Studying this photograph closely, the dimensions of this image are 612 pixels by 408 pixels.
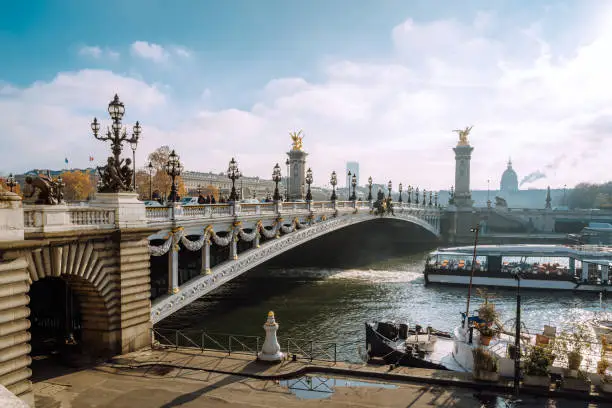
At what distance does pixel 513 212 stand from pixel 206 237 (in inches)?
3792

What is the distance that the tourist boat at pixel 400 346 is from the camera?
22.2 metres

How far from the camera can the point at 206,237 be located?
27781 mm

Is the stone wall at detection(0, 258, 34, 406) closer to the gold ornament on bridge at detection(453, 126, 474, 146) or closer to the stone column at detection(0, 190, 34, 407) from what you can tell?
the stone column at detection(0, 190, 34, 407)

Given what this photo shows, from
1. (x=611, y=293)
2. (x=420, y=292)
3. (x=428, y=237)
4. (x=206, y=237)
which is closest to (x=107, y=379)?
(x=206, y=237)

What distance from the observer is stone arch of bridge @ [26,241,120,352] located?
57.8 ft

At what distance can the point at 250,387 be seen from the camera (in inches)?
643

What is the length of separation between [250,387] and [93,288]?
749 centimetres

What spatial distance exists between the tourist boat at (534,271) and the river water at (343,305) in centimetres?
99

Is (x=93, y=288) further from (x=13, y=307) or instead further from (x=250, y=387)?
(x=250, y=387)

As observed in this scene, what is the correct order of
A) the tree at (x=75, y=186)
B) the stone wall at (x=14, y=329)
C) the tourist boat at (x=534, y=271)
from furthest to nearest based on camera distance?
1. the tree at (x=75, y=186)
2. the tourist boat at (x=534, y=271)
3. the stone wall at (x=14, y=329)

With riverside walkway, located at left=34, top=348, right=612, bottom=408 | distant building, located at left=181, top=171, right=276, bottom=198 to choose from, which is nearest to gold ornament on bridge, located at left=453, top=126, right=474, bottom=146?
distant building, located at left=181, top=171, right=276, bottom=198

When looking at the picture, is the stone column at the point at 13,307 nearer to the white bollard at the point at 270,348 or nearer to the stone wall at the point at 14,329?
the stone wall at the point at 14,329

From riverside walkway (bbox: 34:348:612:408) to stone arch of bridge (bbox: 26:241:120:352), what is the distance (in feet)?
4.35

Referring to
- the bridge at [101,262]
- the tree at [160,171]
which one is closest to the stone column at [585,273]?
the bridge at [101,262]
